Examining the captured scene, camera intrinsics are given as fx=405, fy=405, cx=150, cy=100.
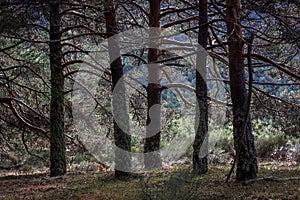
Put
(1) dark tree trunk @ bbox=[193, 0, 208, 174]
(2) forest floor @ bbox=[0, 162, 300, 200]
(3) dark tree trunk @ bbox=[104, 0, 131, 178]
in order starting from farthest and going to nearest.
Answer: (3) dark tree trunk @ bbox=[104, 0, 131, 178], (1) dark tree trunk @ bbox=[193, 0, 208, 174], (2) forest floor @ bbox=[0, 162, 300, 200]

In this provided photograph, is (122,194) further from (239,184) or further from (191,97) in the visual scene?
(191,97)

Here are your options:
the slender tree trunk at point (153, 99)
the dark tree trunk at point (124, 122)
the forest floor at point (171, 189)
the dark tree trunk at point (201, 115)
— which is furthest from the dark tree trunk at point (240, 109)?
the slender tree trunk at point (153, 99)

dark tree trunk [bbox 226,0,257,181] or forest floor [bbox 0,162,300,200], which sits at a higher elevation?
dark tree trunk [bbox 226,0,257,181]

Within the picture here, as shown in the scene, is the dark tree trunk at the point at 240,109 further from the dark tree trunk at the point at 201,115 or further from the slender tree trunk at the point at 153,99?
the slender tree trunk at the point at 153,99

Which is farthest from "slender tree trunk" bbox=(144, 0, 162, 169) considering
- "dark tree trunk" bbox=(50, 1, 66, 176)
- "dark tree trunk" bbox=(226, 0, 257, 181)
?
"dark tree trunk" bbox=(226, 0, 257, 181)

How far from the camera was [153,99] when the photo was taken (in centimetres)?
1020

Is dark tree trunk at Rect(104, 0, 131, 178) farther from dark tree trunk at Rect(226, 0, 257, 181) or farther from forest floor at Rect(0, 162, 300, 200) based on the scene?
dark tree trunk at Rect(226, 0, 257, 181)

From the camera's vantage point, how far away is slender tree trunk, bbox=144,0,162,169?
9820 mm

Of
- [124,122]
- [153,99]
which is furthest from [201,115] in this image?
[153,99]

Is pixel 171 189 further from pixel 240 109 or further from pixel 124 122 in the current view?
pixel 124 122

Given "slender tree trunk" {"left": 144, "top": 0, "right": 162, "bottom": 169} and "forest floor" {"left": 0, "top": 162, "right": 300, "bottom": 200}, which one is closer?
"forest floor" {"left": 0, "top": 162, "right": 300, "bottom": 200}

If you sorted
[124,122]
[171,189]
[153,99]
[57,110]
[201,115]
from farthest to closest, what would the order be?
[153,99] → [57,110] → [124,122] → [201,115] → [171,189]

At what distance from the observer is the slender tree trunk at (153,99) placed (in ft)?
32.2

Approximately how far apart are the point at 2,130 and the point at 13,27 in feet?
21.6
